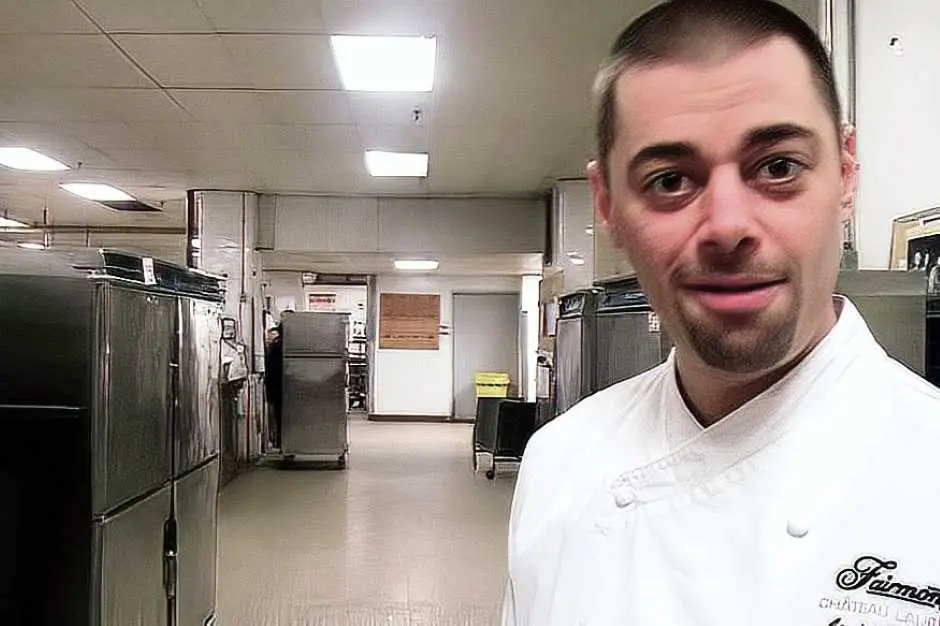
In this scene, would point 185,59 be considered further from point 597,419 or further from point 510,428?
point 510,428

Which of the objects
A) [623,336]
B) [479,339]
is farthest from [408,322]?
[623,336]

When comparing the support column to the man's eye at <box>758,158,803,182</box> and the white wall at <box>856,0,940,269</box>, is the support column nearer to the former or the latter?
the white wall at <box>856,0,940,269</box>

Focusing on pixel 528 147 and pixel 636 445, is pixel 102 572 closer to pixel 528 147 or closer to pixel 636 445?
pixel 636 445

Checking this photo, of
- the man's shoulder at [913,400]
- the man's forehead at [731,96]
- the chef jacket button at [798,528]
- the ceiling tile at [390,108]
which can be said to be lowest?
the chef jacket button at [798,528]

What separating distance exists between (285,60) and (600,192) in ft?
13.8

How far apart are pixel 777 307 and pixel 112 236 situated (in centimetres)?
1241

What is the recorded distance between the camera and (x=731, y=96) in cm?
81

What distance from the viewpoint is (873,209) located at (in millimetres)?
2537

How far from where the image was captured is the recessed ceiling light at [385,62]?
457 cm

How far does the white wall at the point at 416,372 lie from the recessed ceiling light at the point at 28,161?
7.49 metres

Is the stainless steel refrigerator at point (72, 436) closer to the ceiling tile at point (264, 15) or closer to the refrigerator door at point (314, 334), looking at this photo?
the ceiling tile at point (264, 15)

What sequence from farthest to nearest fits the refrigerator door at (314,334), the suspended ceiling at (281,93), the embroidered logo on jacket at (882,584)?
the refrigerator door at (314,334)
the suspended ceiling at (281,93)
the embroidered logo on jacket at (882,584)

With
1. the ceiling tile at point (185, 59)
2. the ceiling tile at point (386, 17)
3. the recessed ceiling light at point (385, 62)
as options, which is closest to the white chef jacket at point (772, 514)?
the ceiling tile at point (386, 17)

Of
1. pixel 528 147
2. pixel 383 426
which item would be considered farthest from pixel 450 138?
pixel 383 426
